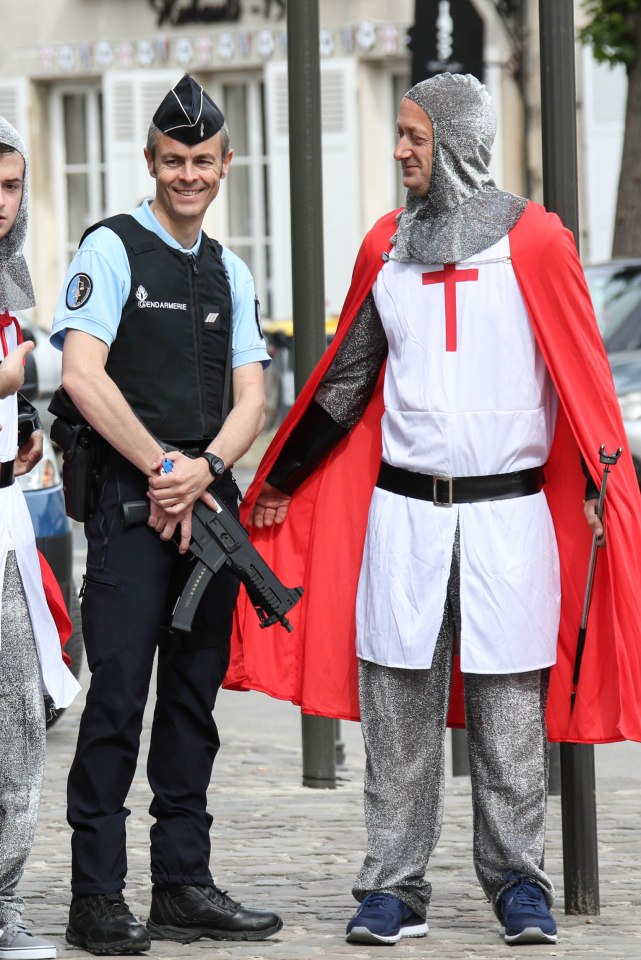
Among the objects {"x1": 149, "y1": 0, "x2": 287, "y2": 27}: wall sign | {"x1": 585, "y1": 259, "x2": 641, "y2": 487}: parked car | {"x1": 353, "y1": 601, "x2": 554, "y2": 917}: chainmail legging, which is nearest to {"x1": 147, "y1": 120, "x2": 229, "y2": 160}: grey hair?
{"x1": 353, "y1": 601, "x2": 554, "y2": 917}: chainmail legging

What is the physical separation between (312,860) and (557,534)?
1324 mm

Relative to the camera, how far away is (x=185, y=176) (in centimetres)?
432

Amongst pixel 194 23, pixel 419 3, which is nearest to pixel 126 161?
pixel 194 23

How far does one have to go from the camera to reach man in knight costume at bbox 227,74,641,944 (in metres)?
4.34

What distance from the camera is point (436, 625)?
4.40 m

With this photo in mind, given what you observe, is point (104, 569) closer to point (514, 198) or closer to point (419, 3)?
→ point (514, 198)

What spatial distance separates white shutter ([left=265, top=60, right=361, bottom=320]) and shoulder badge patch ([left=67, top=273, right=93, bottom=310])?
54.0 feet

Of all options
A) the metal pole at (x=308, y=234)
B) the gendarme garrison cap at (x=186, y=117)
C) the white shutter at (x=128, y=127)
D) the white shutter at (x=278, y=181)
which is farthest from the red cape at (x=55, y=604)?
the white shutter at (x=128, y=127)

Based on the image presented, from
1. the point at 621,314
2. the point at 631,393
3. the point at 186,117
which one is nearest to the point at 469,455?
the point at 186,117

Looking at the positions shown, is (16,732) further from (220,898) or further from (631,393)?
(631,393)

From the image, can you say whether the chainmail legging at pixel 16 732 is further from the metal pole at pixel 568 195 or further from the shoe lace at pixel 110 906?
the metal pole at pixel 568 195

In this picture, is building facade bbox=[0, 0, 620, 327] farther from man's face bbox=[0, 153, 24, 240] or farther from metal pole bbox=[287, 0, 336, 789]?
man's face bbox=[0, 153, 24, 240]

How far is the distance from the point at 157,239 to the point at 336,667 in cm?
115

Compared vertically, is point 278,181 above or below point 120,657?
above
